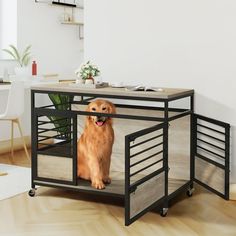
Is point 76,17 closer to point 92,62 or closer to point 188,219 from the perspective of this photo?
point 92,62

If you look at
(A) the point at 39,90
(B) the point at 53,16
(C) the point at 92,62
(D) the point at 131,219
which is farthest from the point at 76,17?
(D) the point at 131,219

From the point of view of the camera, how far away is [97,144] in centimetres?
374

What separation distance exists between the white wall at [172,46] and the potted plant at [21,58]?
1.80m

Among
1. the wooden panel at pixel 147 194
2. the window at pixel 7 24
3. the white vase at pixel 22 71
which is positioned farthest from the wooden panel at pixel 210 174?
the window at pixel 7 24

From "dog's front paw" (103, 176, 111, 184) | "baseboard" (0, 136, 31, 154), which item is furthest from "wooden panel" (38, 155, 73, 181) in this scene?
"baseboard" (0, 136, 31, 154)

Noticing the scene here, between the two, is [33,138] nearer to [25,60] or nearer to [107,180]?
[107,180]

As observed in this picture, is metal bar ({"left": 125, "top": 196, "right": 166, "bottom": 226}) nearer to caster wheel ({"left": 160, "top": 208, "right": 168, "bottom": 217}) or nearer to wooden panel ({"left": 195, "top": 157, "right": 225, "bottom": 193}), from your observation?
caster wheel ({"left": 160, "top": 208, "right": 168, "bottom": 217})

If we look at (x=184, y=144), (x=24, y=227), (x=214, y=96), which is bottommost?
(x=24, y=227)

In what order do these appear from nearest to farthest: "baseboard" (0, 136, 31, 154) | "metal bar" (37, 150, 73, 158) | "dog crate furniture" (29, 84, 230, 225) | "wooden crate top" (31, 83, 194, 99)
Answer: "wooden crate top" (31, 83, 194, 99)
"dog crate furniture" (29, 84, 230, 225)
"metal bar" (37, 150, 73, 158)
"baseboard" (0, 136, 31, 154)

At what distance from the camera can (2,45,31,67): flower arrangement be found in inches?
241

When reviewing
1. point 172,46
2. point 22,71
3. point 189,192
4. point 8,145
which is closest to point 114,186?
point 189,192

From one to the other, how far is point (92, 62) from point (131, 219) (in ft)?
5.56

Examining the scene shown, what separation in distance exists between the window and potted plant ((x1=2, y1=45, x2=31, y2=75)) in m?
0.09

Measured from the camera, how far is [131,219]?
3.12 m
